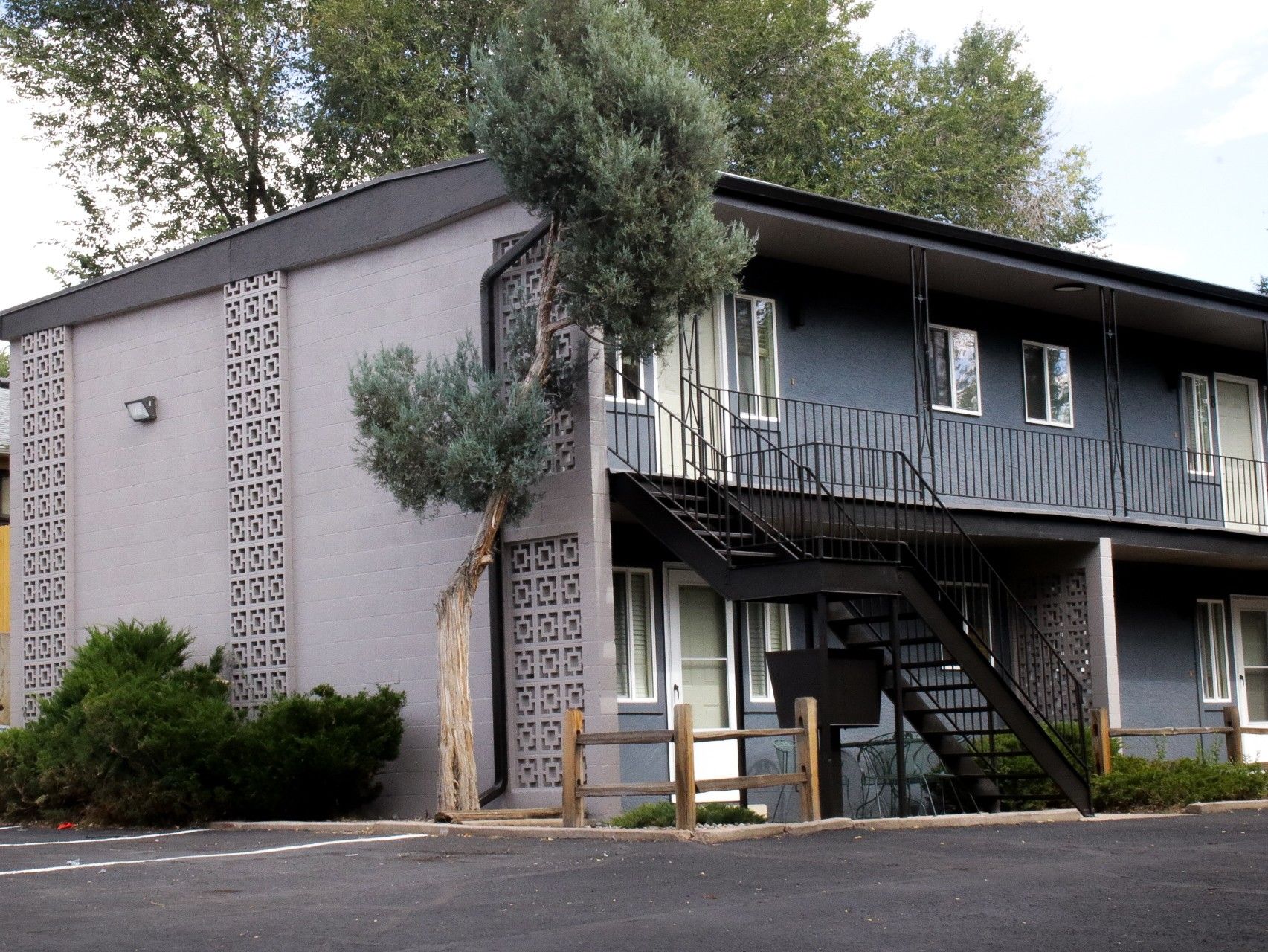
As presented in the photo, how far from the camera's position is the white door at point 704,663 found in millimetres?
16078

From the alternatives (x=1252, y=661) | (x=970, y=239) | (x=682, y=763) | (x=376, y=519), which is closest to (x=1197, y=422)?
(x=1252, y=661)

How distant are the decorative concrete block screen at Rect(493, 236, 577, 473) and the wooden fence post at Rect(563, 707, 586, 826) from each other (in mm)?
2614

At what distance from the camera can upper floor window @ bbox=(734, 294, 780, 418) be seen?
16922 mm

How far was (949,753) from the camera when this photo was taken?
14.4 m

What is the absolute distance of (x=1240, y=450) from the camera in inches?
902

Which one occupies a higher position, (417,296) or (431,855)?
(417,296)

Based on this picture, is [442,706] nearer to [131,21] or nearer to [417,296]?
[417,296]

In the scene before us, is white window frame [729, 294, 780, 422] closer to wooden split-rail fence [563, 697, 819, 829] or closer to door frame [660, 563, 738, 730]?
door frame [660, 563, 738, 730]

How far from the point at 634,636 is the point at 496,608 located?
183 cm

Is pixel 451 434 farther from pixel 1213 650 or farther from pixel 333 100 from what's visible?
pixel 333 100

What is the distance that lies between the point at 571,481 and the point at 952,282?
6.55m

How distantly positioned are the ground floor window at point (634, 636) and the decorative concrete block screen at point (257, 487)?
10.8 feet

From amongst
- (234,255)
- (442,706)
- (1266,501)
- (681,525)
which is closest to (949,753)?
(681,525)

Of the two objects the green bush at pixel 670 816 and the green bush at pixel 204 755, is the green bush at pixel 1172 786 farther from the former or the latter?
the green bush at pixel 204 755
